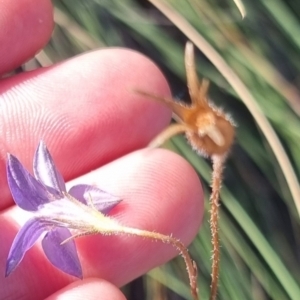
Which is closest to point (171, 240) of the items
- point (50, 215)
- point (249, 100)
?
point (50, 215)

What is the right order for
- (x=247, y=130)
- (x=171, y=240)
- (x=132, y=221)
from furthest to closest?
(x=247, y=130) < (x=132, y=221) < (x=171, y=240)

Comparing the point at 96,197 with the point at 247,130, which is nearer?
the point at 96,197

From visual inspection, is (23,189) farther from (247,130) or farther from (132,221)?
(247,130)

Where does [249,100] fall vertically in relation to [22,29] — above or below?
below

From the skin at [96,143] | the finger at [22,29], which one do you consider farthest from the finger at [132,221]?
the finger at [22,29]

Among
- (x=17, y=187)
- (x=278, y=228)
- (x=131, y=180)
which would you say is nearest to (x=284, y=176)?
(x=278, y=228)

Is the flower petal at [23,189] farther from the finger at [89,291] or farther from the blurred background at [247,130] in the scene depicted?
the blurred background at [247,130]

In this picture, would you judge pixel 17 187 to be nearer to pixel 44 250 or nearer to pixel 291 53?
pixel 44 250
